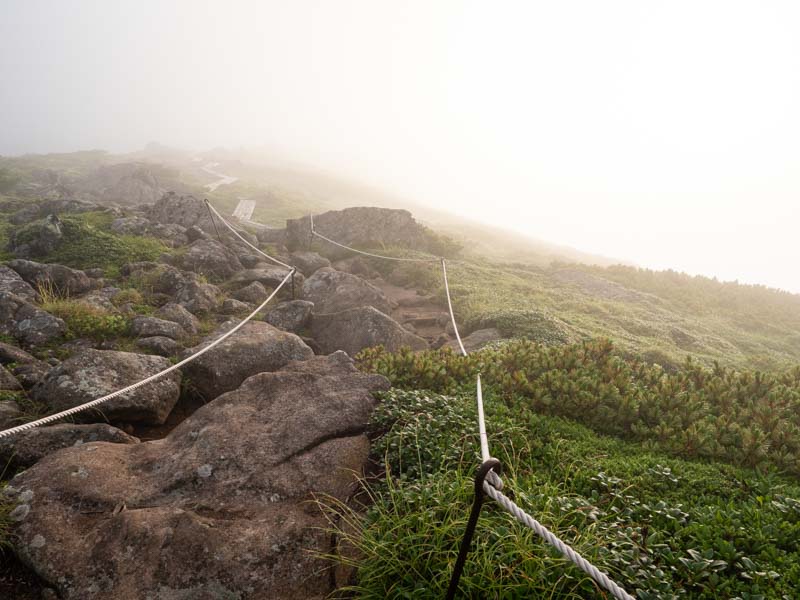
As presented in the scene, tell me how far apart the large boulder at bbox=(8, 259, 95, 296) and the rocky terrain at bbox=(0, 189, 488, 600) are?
5 centimetres

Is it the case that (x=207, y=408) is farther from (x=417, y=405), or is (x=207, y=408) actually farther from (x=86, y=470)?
(x=417, y=405)

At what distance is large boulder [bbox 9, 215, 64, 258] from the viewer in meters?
15.4

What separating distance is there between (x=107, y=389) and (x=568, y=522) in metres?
7.60

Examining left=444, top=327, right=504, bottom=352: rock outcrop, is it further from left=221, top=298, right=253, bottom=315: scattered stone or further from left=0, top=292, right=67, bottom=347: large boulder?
left=0, top=292, right=67, bottom=347: large boulder

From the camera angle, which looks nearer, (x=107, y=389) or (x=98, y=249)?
(x=107, y=389)

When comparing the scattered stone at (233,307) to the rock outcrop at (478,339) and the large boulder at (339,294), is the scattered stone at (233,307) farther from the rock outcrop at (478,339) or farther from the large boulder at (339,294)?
the rock outcrop at (478,339)

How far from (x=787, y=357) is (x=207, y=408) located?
23.0 meters

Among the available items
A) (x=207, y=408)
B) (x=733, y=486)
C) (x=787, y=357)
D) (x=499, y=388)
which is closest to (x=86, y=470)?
(x=207, y=408)

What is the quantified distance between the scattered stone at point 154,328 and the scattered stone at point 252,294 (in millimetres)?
3888

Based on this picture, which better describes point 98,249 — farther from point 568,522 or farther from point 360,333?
point 568,522

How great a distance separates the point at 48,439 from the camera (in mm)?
6195

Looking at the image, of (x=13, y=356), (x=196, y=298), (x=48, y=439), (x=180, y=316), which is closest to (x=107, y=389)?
(x=48, y=439)

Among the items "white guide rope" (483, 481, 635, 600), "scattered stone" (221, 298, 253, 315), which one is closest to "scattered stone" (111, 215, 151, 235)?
"scattered stone" (221, 298, 253, 315)

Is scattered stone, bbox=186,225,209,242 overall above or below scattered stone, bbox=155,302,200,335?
above
